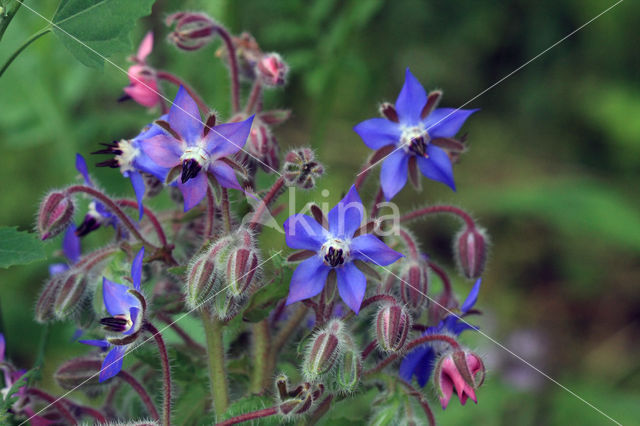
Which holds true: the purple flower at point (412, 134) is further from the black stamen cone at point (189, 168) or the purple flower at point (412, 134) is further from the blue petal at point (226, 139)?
the black stamen cone at point (189, 168)

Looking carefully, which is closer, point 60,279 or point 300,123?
point 60,279

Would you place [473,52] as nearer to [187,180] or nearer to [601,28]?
[601,28]

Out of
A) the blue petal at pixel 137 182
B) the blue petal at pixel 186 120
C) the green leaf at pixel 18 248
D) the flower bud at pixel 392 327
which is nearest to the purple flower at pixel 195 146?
the blue petal at pixel 186 120

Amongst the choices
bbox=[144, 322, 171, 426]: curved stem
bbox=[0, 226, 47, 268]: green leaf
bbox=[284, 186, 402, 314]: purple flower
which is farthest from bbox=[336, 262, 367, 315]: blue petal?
bbox=[0, 226, 47, 268]: green leaf

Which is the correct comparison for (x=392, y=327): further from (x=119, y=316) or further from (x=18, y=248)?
(x=18, y=248)

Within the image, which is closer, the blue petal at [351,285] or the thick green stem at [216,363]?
the blue petal at [351,285]

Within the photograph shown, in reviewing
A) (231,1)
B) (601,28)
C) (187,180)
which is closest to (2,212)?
(231,1)
